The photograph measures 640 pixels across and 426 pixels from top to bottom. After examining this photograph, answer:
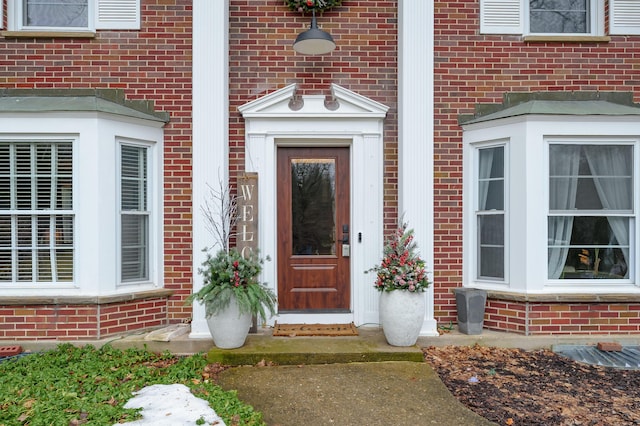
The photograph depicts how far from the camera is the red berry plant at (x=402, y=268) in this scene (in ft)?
14.6

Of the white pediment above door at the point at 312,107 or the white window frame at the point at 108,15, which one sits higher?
the white window frame at the point at 108,15

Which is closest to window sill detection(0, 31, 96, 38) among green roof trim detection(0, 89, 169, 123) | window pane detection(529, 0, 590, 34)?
green roof trim detection(0, 89, 169, 123)

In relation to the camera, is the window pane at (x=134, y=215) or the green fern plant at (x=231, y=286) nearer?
the green fern plant at (x=231, y=286)

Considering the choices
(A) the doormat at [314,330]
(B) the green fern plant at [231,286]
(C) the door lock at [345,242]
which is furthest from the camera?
(C) the door lock at [345,242]

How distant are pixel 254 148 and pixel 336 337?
244 centimetres

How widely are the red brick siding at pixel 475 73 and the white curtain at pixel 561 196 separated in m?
0.92

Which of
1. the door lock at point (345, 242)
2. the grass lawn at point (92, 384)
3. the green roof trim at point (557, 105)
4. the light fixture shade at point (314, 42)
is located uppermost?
the light fixture shade at point (314, 42)

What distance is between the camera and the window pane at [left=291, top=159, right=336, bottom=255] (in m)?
5.39

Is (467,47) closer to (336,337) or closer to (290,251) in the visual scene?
(290,251)

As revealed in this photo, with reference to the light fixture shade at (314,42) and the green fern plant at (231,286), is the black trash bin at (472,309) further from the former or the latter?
the light fixture shade at (314,42)

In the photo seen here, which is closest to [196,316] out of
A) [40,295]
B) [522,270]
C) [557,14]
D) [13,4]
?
[40,295]

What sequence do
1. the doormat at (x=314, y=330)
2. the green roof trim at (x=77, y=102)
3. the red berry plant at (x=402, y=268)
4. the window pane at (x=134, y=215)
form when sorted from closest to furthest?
the red berry plant at (x=402, y=268), the green roof trim at (x=77, y=102), the doormat at (x=314, y=330), the window pane at (x=134, y=215)

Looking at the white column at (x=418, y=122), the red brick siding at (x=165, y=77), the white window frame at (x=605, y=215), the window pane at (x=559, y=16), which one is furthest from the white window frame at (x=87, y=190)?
the window pane at (x=559, y=16)

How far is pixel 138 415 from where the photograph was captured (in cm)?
310
